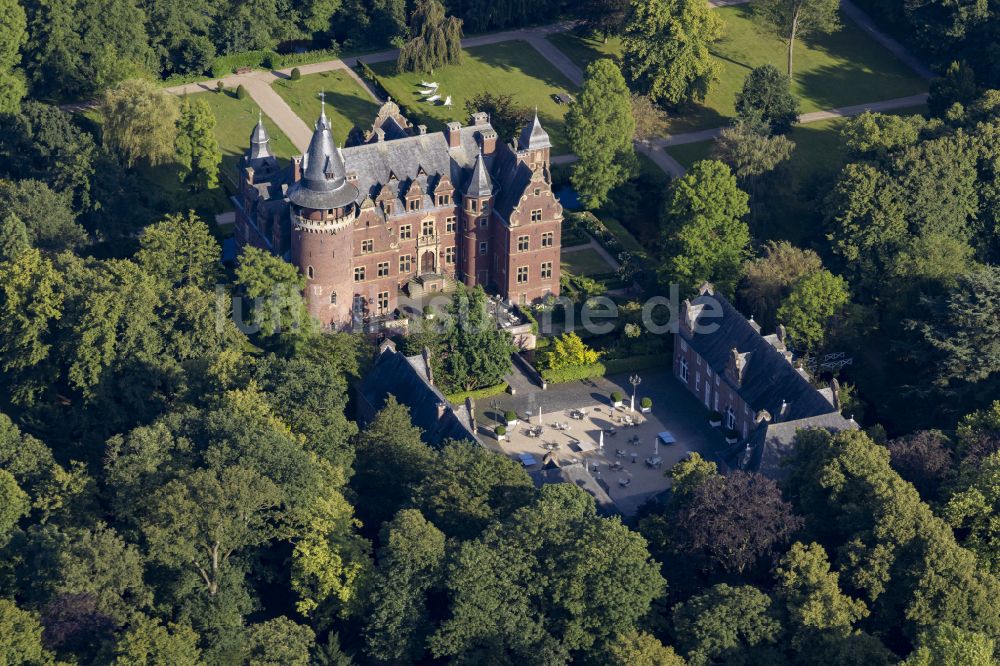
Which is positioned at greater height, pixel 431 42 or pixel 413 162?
pixel 413 162

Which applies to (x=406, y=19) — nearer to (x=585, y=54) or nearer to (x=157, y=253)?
(x=585, y=54)

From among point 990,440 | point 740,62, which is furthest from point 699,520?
point 740,62

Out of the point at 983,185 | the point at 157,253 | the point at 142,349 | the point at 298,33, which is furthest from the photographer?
the point at 298,33

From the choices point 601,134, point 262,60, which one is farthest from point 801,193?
point 262,60

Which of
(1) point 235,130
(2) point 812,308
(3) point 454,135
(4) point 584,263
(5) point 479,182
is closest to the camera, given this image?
(2) point 812,308

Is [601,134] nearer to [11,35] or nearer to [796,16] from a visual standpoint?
[796,16]

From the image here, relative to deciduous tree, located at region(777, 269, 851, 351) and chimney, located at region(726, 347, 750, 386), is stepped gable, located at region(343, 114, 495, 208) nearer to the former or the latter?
chimney, located at region(726, 347, 750, 386)

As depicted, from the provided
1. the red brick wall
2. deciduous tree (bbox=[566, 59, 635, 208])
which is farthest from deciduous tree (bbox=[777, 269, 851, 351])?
deciduous tree (bbox=[566, 59, 635, 208])
